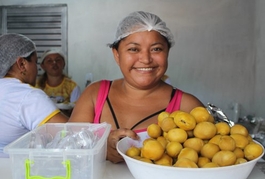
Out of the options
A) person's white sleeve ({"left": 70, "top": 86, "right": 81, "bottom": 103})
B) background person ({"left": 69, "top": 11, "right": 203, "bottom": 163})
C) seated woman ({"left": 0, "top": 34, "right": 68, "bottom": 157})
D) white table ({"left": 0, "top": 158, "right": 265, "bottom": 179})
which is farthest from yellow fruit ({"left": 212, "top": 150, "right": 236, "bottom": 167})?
person's white sleeve ({"left": 70, "top": 86, "right": 81, "bottom": 103})

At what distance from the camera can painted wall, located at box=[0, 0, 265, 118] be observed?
11.1 feet

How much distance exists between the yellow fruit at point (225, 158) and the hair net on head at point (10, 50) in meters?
1.24

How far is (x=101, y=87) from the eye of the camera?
1.41 m

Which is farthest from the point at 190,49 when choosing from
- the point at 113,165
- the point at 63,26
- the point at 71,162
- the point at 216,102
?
the point at 71,162

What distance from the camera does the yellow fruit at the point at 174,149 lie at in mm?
807

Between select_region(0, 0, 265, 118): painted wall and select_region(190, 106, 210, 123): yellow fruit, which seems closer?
select_region(190, 106, 210, 123): yellow fruit

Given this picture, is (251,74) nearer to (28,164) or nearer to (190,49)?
(190,49)

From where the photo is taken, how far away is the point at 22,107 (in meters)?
1.46

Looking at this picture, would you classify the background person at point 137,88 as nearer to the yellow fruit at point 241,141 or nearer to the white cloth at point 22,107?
the white cloth at point 22,107

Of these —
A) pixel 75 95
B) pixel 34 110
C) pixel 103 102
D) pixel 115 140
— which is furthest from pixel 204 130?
pixel 75 95

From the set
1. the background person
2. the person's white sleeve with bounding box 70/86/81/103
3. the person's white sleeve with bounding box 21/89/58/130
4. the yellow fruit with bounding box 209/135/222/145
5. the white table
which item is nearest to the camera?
the yellow fruit with bounding box 209/135/222/145

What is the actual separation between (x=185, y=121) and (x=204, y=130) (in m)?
0.06

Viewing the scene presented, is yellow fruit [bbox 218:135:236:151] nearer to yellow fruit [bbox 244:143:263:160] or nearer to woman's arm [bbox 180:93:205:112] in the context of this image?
yellow fruit [bbox 244:143:263:160]

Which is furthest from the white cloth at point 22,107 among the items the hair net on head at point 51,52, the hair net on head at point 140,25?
the hair net on head at point 51,52
